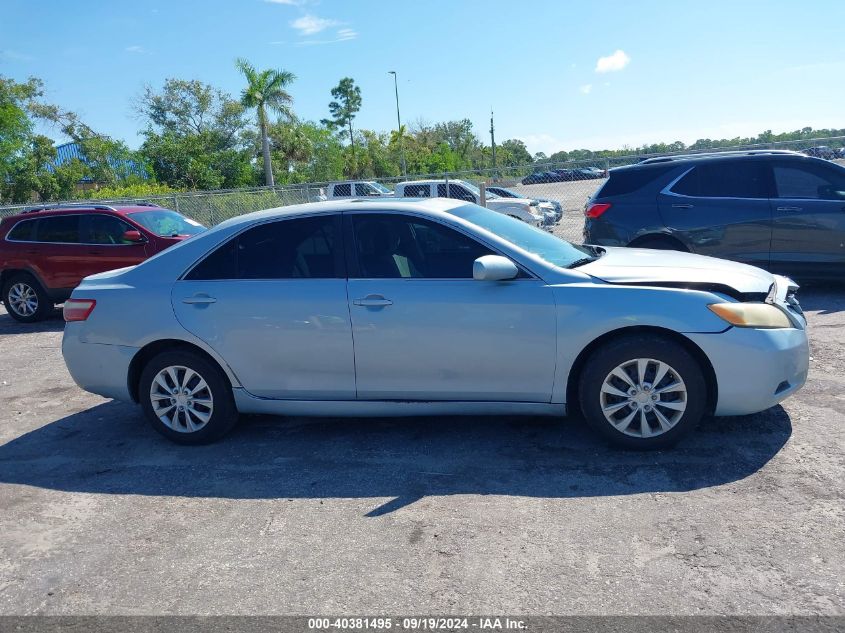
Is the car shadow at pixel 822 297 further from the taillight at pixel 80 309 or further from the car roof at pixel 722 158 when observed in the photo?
the taillight at pixel 80 309

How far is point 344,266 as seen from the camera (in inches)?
190

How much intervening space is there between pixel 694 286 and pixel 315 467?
2.64m

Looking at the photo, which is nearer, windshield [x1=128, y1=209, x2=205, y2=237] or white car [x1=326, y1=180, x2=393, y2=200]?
windshield [x1=128, y1=209, x2=205, y2=237]

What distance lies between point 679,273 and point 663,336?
483mm

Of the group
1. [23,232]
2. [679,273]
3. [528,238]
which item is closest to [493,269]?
[528,238]

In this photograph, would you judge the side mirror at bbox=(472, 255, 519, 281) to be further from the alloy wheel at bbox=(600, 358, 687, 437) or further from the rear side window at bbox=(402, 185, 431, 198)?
the rear side window at bbox=(402, 185, 431, 198)

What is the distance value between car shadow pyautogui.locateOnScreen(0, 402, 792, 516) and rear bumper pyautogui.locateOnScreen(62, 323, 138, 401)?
0.43m

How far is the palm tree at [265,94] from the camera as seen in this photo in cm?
3978

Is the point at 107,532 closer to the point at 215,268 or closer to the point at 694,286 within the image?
the point at 215,268

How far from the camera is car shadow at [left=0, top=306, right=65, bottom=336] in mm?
10553

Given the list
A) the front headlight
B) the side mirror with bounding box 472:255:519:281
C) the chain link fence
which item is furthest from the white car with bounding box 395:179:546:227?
the front headlight

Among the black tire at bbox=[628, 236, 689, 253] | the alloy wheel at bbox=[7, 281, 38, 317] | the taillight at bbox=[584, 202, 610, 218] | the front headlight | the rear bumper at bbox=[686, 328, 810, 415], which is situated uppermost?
the taillight at bbox=[584, 202, 610, 218]

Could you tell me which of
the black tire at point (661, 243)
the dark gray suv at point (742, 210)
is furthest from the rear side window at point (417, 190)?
the black tire at point (661, 243)

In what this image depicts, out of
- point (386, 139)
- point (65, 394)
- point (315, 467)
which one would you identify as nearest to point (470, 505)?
point (315, 467)
